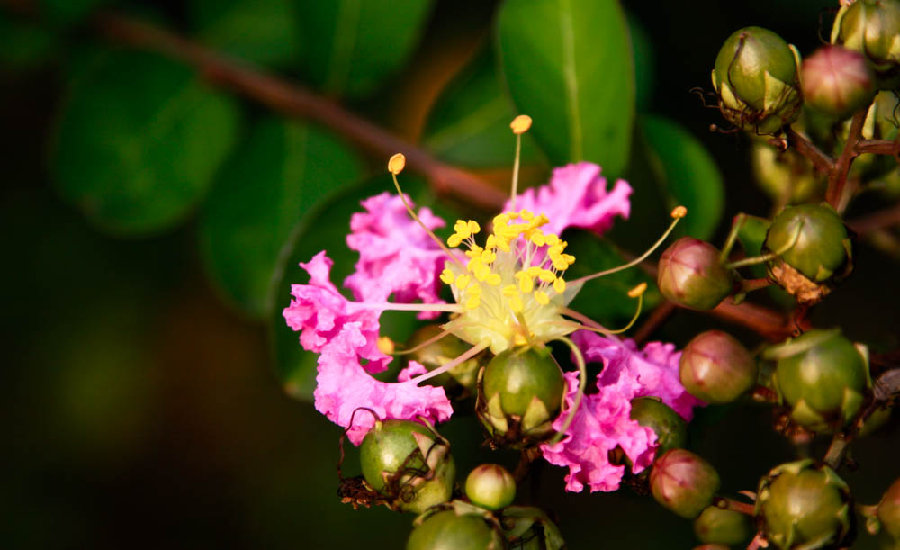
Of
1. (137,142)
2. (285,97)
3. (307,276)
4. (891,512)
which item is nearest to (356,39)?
(285,97)

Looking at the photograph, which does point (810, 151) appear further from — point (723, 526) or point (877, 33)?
point (723, 526)

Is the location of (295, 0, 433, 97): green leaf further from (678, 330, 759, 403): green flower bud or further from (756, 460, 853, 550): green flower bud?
(756, 460, 853, 550): green flower bud

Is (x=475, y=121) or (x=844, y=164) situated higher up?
(x=844, y=164)

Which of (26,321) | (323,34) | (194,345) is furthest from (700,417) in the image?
(26,321)

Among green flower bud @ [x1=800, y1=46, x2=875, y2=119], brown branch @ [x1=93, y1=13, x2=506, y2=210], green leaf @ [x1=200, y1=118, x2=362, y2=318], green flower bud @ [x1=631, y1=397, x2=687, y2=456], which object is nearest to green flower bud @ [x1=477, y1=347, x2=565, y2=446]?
green flower bud @ [x1=631, y1=397, x2=687, y2=456]

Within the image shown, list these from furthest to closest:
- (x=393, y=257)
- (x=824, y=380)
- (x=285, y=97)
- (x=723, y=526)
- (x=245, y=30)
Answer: (x=245, y=30) < (x=285, y=97) < (x=393, y=257) < (x=723, y=526) < (x=824, y=380)

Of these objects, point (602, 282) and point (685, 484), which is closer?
point (685, 484)

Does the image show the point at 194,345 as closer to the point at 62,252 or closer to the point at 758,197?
the point at 62,252
